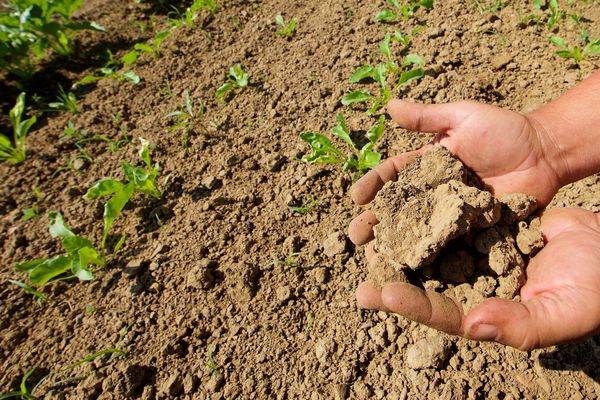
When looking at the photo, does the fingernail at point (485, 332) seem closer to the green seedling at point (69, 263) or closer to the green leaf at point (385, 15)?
the green seedling at point (69, 263)

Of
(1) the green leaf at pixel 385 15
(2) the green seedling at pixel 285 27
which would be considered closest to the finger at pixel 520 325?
(1) the green leaf at pixel 385 15

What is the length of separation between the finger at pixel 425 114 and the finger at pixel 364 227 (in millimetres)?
485

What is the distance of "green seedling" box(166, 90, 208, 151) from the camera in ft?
9.53

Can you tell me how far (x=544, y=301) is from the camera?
4.76 feet

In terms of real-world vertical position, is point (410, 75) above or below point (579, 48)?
above

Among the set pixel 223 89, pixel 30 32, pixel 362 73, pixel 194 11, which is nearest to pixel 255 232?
pixel 223 89

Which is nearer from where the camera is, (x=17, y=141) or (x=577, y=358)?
(x=577, y=358)

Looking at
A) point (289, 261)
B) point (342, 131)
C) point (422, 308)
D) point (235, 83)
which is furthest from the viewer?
point (235, 83)

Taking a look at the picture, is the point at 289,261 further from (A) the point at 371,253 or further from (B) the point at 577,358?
(B) the point at 577,358

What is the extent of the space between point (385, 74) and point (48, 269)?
240 centimetres

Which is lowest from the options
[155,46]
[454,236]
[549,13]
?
[454,236]

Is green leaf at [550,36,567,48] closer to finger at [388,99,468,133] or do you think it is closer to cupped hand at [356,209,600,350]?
finger at [388,99,468,133]

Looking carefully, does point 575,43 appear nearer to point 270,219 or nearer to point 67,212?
point 270,219

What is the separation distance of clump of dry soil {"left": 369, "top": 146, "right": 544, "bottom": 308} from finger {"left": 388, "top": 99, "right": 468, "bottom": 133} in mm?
229
